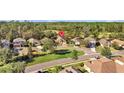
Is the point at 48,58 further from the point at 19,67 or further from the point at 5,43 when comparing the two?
the point at 5,43

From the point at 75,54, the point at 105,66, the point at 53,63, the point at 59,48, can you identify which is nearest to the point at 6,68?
the point at 53,63

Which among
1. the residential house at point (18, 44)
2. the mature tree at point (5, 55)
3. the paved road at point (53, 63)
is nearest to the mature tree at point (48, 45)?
the paved road at point (53, 63)

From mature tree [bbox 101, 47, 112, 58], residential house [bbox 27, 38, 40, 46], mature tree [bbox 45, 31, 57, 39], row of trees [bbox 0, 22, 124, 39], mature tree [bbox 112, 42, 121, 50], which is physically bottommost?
mature tree [bbox 101, 47, 112, 58]

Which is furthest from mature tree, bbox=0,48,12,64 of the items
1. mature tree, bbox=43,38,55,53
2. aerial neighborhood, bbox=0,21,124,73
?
mature tree, bbox=43,38,55,53

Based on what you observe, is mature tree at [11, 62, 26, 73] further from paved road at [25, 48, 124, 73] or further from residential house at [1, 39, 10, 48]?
residential house at [1, 39, 10, 48]

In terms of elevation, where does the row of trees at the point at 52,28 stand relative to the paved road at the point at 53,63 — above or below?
above

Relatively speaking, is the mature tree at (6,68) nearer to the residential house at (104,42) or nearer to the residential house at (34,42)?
the residential house at (34,42)
